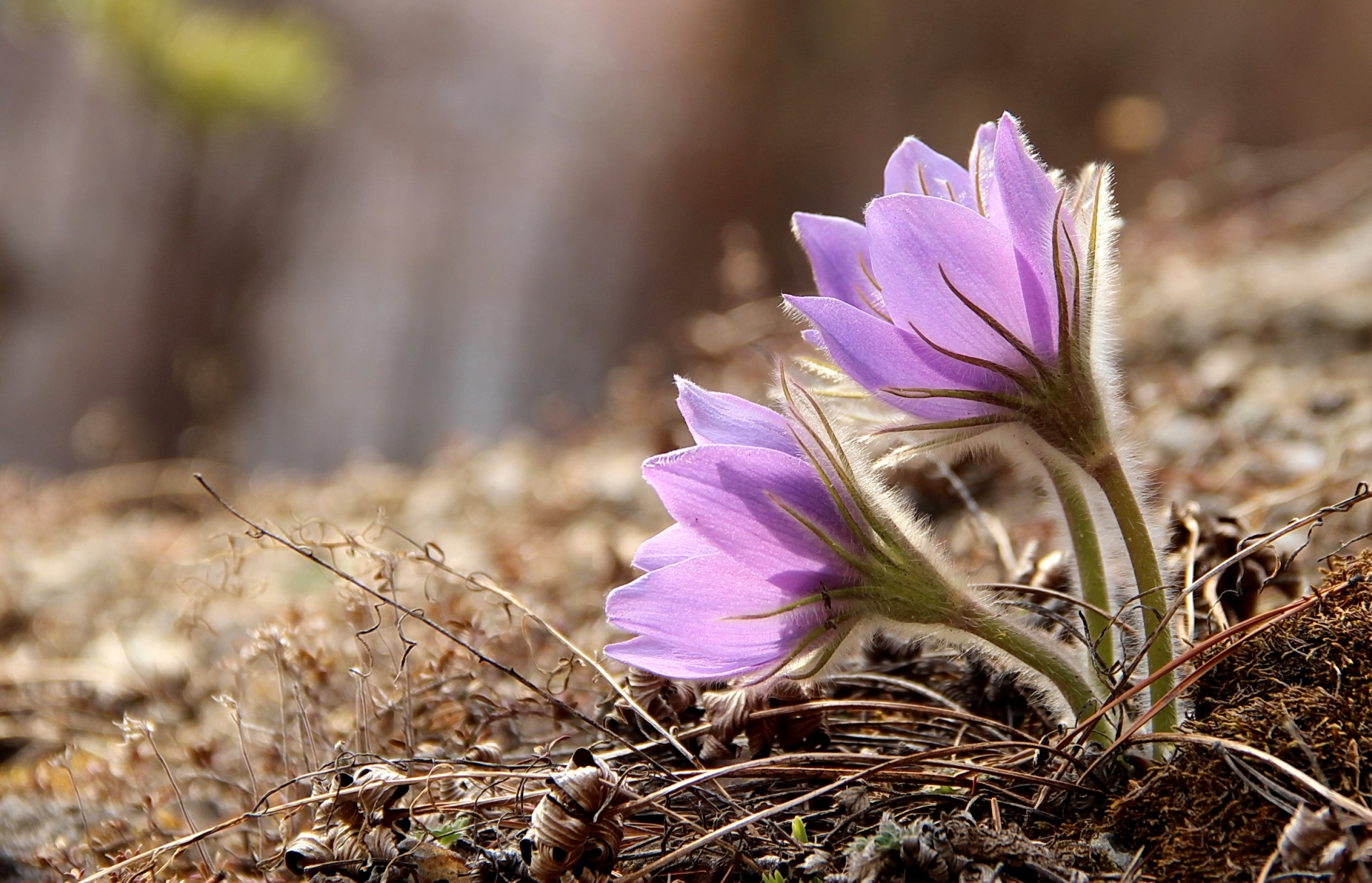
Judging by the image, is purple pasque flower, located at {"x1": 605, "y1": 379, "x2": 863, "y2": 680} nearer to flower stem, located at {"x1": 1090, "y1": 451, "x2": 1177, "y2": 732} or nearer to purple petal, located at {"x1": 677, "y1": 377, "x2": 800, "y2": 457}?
purple petal, located at {"x1": 677, "y1": 377, "x2": 800, "y2": 457}

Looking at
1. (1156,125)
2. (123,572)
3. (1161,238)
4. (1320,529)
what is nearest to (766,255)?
(1156,125)

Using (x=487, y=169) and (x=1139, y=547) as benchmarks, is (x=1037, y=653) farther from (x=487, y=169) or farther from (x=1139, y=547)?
(x=487, y=169)

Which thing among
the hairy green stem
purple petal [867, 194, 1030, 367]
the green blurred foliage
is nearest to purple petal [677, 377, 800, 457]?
purple petal [867, 194, 1030, 367]

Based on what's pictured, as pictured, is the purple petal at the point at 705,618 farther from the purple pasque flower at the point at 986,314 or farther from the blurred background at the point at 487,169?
the blurred background at the point at 487,169

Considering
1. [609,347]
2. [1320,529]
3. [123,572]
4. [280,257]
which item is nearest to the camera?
[1320,529]

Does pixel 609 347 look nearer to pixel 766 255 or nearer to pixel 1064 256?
pixel 766 255

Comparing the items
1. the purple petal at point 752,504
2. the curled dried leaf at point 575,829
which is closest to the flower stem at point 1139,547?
the purple petal at point 752,504
